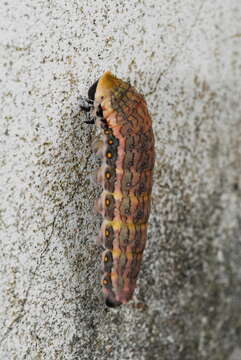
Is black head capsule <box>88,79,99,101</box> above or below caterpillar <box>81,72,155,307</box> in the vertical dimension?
above

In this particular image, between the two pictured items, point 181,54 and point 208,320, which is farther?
point 208,320

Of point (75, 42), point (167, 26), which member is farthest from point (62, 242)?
point (167, 26)

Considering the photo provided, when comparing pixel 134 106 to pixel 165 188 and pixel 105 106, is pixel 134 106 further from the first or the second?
pixel 165 188

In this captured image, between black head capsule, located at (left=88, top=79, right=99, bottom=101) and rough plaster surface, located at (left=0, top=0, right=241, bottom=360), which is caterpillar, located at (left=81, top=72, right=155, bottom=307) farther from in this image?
rough plaster surface, located at (left=0, top=0, right=241, bottom=360)

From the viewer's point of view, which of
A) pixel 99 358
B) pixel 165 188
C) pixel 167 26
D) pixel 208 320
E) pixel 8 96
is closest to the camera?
pixel 8 96

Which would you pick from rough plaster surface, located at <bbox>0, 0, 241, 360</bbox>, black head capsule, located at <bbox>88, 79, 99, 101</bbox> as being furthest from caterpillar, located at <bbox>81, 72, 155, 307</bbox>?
rough plaster surface, located at <bbox>0, 0, 241, 360</bbox>

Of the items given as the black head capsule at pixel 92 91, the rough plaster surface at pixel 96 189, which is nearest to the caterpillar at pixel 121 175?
the black head capsule at pixel 92 91
